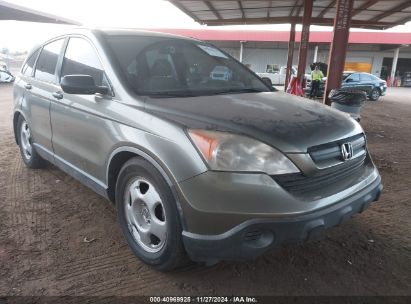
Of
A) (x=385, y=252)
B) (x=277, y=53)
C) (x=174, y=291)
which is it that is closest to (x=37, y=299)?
(x=174, y=291)

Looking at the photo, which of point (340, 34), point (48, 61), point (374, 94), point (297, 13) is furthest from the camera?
point (374, 94)

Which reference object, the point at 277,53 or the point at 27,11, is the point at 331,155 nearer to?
the point at 27,11

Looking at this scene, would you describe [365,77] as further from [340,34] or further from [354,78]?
[340,34]

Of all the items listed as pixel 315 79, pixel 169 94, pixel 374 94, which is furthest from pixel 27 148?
pixel 374 94

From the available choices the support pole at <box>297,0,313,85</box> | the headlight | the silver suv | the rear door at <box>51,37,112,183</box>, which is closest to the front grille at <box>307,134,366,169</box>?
the silver suv

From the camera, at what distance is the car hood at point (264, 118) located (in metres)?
2.41

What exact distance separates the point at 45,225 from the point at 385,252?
312 centimetres

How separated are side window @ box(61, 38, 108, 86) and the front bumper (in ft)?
5.26

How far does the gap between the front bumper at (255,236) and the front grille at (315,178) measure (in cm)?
16

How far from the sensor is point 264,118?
2.61 meters

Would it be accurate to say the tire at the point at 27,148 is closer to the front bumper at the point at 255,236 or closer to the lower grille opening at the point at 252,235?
the front bumper at the point at 255,236

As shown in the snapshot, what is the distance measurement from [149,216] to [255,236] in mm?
866

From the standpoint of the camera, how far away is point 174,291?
104 inches

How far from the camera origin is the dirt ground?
2.66 metres
